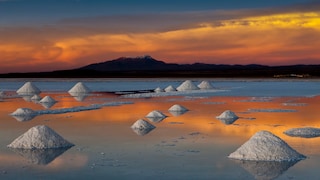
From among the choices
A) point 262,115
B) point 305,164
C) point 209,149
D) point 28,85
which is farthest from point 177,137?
point 28,85

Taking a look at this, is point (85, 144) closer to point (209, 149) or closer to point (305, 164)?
point (209, 149)

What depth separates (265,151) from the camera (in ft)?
26.4

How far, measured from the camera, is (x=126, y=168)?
7324 mm

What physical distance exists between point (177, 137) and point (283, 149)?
9.49 ft

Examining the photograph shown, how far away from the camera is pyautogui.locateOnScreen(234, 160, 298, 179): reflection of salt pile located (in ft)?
22.7

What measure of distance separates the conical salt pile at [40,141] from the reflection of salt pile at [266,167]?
11.3ft

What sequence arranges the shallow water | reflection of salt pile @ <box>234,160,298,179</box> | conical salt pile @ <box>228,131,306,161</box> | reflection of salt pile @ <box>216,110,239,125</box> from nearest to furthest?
reflection of salt pile @ <box>234,160,298,179</box>
the shallow water
conical salt pile @ <box>228,131,306,161</box>
reflection of salt pile @ <box>216,110,239,125</box>

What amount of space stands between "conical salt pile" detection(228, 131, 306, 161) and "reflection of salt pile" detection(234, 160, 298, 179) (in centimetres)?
17

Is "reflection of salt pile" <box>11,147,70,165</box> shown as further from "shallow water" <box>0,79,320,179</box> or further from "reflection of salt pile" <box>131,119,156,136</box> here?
"reflection of salt pile" <box>131,119,156,136</box>

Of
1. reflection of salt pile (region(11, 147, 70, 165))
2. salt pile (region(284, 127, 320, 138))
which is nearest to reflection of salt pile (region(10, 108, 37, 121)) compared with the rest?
reflection of salt pile (region(11, 147, 70, 165))

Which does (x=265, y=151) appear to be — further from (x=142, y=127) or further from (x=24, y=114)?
(x=24, y=114)

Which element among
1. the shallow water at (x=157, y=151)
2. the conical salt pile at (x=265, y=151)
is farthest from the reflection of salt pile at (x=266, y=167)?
the conical salt pile at (x=265, y=151)

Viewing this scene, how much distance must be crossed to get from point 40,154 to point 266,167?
12.5 ft

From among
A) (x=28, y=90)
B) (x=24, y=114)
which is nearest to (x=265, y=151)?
(x=24, y=114)
